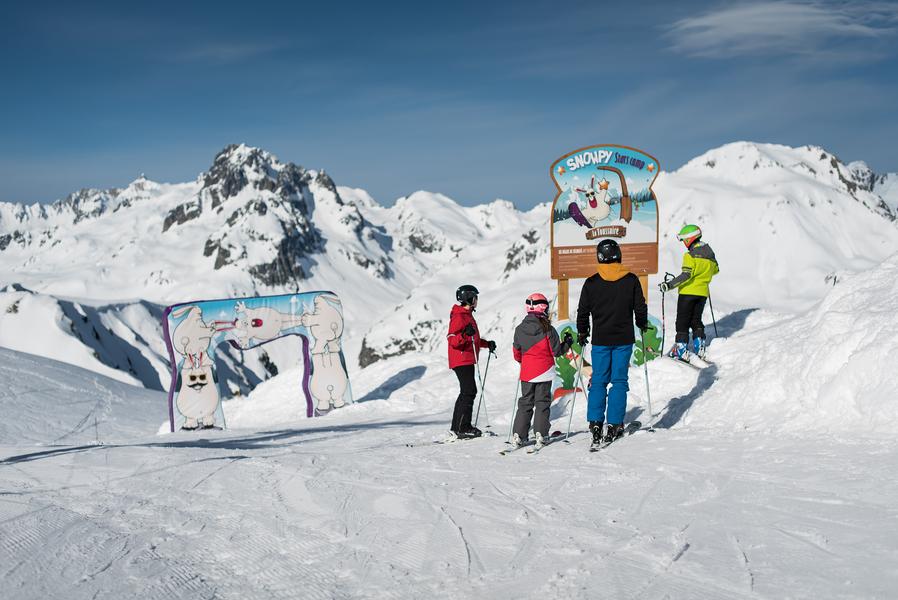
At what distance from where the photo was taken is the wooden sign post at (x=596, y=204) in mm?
15188

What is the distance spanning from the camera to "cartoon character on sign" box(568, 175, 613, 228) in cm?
1523

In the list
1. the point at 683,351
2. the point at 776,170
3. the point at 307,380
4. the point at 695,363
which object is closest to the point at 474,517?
the point at 695,363

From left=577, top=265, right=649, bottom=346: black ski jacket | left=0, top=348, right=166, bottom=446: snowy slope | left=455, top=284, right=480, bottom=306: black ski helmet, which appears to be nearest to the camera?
left=577, top=265, right=649, bottom=346: black ski jacket

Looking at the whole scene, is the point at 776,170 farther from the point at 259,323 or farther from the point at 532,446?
the point at 532,446

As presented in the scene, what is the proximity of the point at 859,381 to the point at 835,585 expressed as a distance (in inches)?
194

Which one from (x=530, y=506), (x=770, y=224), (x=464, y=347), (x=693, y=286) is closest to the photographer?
(x=530, y=506)

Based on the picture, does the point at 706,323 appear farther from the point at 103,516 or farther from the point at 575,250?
the point at 103,516

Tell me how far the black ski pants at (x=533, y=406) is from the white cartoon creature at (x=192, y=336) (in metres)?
10.4

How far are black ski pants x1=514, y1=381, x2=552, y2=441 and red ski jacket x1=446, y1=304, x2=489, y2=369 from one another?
103 cm

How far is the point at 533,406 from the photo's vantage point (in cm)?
870

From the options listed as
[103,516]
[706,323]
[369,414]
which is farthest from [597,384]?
[706,323]

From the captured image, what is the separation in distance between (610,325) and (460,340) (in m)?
2.23

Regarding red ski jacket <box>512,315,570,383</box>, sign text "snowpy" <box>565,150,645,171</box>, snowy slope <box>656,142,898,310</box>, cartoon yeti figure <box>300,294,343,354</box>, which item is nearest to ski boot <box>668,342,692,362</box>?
red ski jacket <box>512,315,570,383</box>

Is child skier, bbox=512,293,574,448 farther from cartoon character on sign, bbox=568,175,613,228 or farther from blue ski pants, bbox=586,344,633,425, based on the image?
cartoon character on sign, bbox=568,175,613,228
